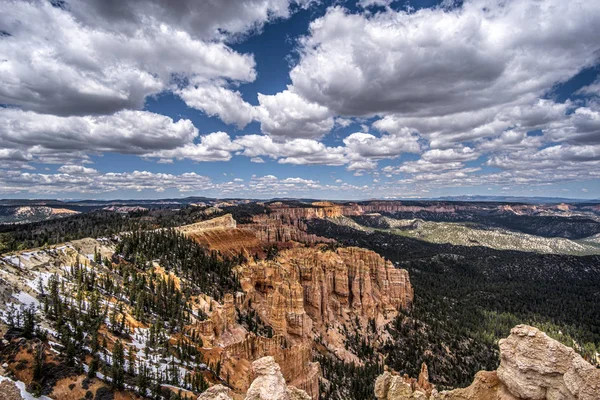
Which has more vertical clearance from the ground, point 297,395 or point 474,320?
point 297,395

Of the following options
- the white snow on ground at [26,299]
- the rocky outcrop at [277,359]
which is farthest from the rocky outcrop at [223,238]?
the white snow on ground at [26,299]

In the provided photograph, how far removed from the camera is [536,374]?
15.3 metres

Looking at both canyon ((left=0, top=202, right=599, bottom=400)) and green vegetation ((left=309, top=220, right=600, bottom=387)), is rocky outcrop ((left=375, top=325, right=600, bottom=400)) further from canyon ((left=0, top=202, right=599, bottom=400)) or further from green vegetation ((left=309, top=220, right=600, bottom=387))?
green vegetation ((left=309, top=220, right=600, bottom=387))

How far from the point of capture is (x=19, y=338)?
32.5 m

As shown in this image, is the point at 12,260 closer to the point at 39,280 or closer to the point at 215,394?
the point at 39,280

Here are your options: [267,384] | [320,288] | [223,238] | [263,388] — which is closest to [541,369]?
[267,384]

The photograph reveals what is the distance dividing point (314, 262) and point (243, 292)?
2991cm

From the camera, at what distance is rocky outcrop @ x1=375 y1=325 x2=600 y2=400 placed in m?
13.2

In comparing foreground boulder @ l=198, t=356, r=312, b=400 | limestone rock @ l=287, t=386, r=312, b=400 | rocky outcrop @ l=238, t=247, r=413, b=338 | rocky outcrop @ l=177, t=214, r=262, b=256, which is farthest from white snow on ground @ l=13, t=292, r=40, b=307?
rocky outcrop @ l=177, t=214, r=262, b=256

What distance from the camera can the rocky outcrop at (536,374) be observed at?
1321 cm

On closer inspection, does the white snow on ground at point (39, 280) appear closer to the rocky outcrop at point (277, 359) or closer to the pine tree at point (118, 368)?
the pine tree at point (118, 368)

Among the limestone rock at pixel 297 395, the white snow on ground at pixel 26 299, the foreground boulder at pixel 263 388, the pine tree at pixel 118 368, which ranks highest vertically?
the foreground boulder at pixel 263 388

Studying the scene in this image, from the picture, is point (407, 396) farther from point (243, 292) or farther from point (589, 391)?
point (243, 292)

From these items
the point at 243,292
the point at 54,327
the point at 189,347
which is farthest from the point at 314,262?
the point at 54,327
